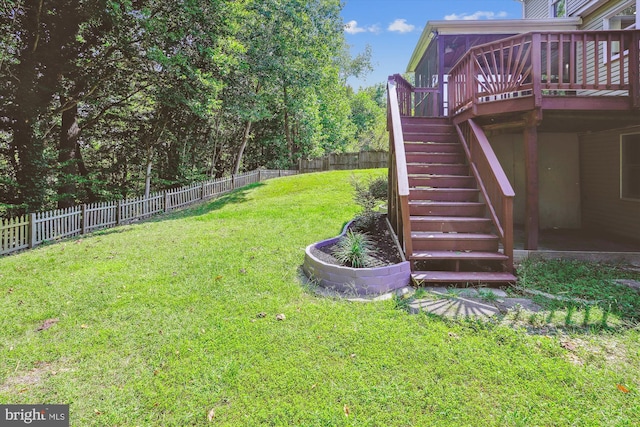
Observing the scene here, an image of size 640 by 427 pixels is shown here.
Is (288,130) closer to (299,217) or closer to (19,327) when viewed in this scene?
(299,217)

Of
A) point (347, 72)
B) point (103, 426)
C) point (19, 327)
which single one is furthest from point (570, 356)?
point (347, 72)

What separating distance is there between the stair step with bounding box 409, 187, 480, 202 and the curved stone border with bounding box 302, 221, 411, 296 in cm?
169

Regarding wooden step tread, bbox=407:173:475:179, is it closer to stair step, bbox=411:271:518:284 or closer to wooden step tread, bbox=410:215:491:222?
wooden step tread, bbox=410:215:491:222

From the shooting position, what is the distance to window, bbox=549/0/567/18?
426 inches

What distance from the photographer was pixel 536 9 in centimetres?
1258

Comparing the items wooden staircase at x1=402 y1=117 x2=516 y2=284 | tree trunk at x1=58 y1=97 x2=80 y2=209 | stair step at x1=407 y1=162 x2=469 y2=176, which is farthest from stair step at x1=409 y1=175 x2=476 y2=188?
tree trunk at x1=58 y1=97 x2=80 y2=209

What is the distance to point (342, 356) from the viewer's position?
9.93 ft

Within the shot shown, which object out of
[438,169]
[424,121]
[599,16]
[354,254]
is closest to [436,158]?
[438,169]

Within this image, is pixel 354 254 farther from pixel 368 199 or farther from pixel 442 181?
pixel 368 199

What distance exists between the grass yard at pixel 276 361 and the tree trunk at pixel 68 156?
6.43 metres

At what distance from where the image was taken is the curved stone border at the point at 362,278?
4.37 meters

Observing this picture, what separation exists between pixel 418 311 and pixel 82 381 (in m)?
3.18

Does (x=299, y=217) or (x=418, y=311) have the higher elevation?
(x=299, y=217)
